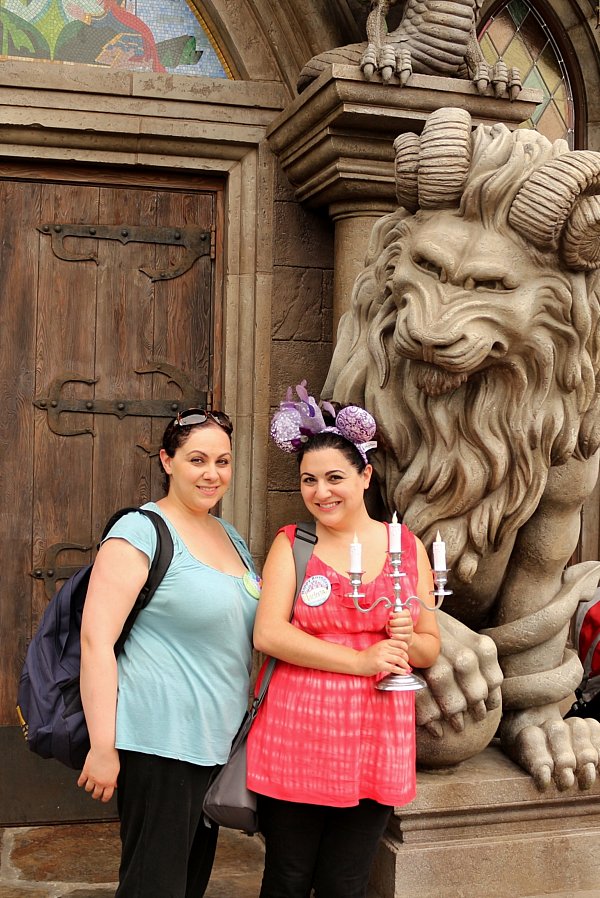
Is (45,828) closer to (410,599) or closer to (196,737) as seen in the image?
(196,737)

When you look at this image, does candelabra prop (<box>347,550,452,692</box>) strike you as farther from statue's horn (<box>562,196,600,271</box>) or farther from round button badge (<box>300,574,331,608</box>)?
statue's horn (<box>562,196,600,271</box>)

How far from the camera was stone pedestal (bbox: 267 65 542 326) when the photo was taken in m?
3.28

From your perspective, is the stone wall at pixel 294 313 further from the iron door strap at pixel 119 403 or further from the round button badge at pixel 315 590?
the round button badge at pixel 315 590

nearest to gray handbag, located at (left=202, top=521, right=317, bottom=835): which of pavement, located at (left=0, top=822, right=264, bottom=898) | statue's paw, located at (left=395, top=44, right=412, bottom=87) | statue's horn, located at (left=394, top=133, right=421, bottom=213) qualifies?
pavement, located at (left=0, top=822, right=264, bottom=898)

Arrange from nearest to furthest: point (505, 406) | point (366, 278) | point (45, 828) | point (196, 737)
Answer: point (196, 737)
point (505, 406)
point (366, 278)
point (45, 828)

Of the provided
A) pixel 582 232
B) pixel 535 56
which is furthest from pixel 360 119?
pixel 535 56

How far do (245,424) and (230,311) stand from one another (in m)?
0.38

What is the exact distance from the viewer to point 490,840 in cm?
266

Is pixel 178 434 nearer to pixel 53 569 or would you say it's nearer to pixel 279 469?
pixel 279 469

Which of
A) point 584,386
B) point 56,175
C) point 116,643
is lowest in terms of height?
point 116,643

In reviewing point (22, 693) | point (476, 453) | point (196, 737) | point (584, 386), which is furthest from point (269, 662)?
point (584, 386)

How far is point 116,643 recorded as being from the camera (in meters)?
2.17

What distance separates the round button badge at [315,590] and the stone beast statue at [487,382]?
0.50 m

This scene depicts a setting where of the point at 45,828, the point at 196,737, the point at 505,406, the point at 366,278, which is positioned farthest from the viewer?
the point at 45,828
